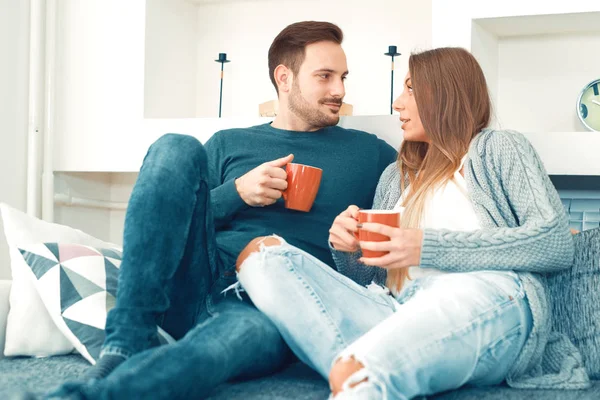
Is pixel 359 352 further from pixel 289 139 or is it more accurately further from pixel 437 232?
pixel 289 139

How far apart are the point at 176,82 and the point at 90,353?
1.46m

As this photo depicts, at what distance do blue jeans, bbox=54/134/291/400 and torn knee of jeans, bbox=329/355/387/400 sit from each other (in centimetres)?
19

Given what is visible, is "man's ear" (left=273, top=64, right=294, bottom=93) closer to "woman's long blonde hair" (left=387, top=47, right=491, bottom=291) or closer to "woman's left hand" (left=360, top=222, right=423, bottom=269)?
"woman's long blonde hair" (left=387, top=47, right=491, bottom=291)

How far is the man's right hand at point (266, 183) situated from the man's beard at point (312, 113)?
0.36 m

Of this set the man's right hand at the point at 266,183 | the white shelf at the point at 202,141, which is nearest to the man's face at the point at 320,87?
the white shelf at the point at 202,141

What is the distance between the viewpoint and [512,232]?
1.38 metres

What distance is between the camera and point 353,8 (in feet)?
8.96

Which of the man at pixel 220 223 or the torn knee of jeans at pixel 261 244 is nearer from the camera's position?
the man at pixel 220 223

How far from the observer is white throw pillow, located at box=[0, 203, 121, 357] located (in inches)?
62.5

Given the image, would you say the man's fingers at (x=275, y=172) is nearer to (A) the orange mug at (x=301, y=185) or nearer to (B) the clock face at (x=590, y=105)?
(A) the orange mug at (x=301, y=185)

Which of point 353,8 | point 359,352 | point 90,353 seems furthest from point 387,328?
point 353,8

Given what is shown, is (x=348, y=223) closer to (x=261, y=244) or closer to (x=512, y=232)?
(x=261, y=244)

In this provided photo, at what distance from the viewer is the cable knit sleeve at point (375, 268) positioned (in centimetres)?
167

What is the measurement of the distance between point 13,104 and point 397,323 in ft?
6.04
